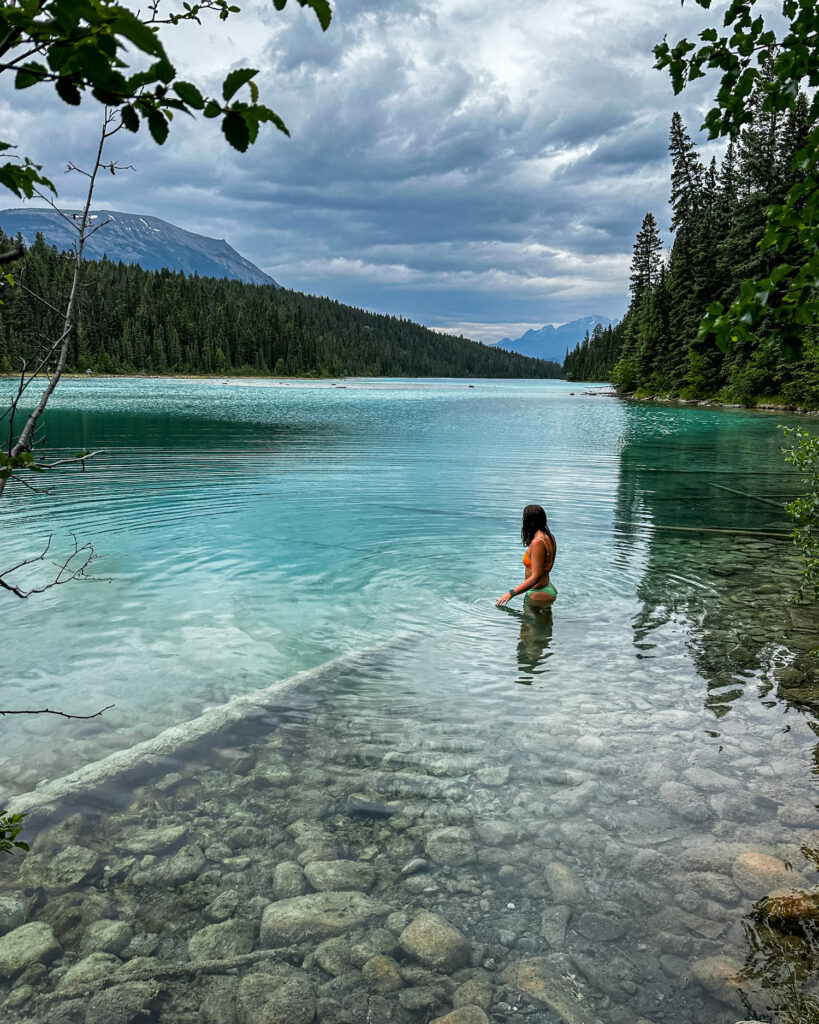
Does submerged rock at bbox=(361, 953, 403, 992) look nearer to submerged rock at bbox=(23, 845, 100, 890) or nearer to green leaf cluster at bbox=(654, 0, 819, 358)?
submerged rock at bbox=(23, 845, 100, 890)

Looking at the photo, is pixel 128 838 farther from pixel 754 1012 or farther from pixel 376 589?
pixel 376 589

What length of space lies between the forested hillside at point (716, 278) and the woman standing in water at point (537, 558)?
4159 centimetres

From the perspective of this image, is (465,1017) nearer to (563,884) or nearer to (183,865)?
(563,884)

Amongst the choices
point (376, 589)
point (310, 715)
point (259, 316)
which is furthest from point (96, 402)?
point (259, 316)

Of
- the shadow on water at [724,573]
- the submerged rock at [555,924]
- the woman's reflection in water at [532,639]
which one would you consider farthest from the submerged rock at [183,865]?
the shadow on water at [724,573]

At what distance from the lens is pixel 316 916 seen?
428 cm

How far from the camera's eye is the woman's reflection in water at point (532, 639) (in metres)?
8.58

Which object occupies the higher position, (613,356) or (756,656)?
(613,356)

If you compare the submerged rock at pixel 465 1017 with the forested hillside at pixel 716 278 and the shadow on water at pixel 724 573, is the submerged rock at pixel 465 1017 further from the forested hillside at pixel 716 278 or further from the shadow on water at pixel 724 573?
the forested hillside at pixel 716 278

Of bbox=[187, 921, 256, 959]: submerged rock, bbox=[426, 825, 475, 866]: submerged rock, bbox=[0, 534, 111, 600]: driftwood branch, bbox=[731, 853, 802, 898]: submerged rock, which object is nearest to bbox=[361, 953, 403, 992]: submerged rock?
bbox=[187, 921, 256, 959]: submerged rock

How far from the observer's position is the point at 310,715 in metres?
7.21

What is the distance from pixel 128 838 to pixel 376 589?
25.2 ft

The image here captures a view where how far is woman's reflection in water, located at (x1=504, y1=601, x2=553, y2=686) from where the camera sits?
28.1ft

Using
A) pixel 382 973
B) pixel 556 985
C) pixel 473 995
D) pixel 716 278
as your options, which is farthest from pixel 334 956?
pixel 716 278
